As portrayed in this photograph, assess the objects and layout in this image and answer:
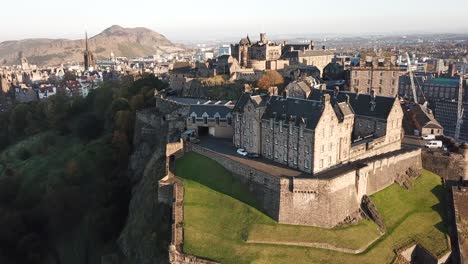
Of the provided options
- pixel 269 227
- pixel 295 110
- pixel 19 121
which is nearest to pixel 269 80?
pixel 295 110

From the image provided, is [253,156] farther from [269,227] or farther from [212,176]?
[269,227]

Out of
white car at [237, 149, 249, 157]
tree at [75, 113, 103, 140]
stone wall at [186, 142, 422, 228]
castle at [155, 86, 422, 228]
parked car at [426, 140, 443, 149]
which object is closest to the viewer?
stone wall at [186, 142, 422, 228]

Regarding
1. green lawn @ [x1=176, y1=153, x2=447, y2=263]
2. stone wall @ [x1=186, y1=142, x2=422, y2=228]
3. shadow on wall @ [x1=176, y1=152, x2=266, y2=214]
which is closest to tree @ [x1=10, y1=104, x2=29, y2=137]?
shadow on wall @ [x1=176, y1=152, x2=266, y2=214]

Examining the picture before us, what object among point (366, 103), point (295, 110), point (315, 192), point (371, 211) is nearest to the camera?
point (315, 192)

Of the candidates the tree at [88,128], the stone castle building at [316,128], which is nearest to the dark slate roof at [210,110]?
the stone castle building at [316,128]

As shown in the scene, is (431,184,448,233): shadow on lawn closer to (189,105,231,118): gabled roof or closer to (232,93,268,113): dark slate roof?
(232,93,268,113): dark slate roof
